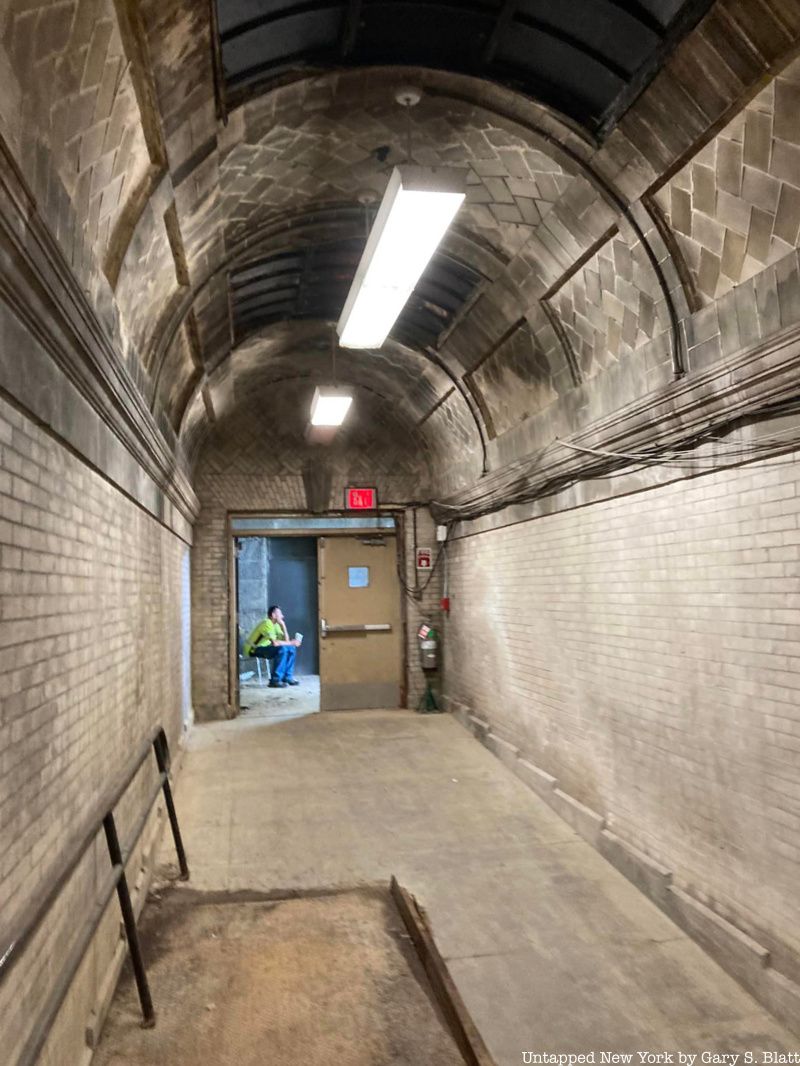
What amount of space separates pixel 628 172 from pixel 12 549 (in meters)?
3.70

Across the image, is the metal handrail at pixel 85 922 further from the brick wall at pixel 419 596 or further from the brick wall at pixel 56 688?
the brick wall at pixel 419 596

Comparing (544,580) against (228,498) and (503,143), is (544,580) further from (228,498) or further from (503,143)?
(228,498)

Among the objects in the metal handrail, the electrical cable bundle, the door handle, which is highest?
the electrical cable bundle

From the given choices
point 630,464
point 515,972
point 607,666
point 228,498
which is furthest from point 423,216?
point 228,498

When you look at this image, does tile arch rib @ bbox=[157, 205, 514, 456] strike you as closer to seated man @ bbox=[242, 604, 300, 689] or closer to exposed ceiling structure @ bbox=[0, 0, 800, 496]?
exposed ceiling structure @ bbox=[0, 0, 800, 496]

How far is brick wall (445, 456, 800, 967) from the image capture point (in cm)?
350

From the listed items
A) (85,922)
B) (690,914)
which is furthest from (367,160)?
(690,914)

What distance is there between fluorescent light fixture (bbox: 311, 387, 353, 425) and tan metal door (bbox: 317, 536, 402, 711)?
3.09 m

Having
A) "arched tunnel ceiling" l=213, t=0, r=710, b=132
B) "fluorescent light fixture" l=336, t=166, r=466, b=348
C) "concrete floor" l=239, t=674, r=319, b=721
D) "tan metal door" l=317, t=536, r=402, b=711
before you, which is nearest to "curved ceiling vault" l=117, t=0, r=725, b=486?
"arched tunnel ceiling" l=213, t=0, r=710, b=132

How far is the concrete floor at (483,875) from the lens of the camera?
133 inches

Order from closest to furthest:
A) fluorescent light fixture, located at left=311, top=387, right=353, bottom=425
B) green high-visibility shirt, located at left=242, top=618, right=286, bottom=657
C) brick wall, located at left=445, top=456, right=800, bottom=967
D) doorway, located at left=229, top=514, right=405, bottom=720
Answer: brick wall, located at left=445, top=456, right=800, bottom=967
fluorescent light fixture, located at left=311, top=387, right=353, bottom=425
doorway, located at left=229, top=514, right=405, bottom=720
green high-visibility shirt, located at left=242, top=618, right=286, bottom=657

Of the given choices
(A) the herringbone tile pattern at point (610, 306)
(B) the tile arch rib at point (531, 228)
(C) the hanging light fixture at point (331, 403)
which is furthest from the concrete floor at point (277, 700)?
(A) the herringbone tile pattern at point (610, 306)

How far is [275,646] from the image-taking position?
13219 mm

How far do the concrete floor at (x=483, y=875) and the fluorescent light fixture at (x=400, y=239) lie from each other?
3718mm
